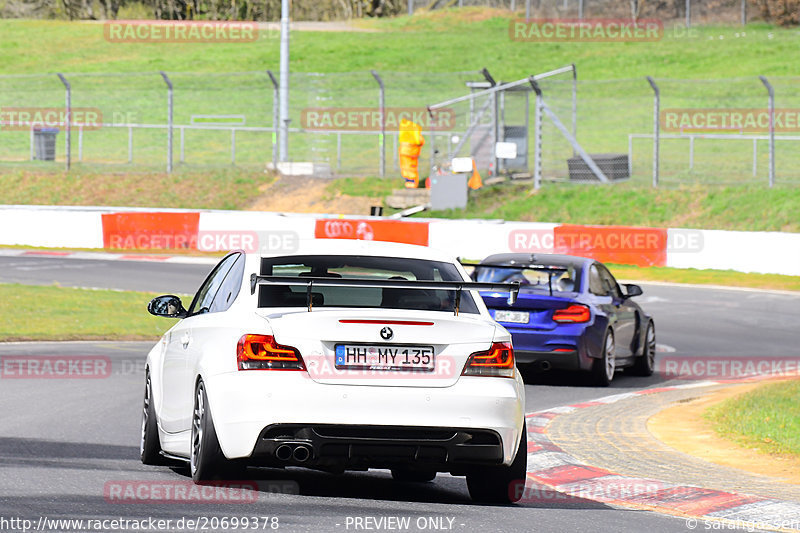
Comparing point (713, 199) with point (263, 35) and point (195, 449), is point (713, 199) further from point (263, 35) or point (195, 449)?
point (263, 35)

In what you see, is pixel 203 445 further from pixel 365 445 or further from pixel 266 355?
pixel 365 445

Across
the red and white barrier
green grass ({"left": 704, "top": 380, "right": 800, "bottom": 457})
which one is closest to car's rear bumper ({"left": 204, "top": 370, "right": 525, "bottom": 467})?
green grass ({"left": 704, "top": 380, "right": 800, "bottom": 457})

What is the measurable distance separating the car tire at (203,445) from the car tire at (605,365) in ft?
26.1

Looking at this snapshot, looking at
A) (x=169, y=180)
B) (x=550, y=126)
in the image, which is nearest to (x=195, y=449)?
(x=169, y=180)

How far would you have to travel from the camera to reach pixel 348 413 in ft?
24.7

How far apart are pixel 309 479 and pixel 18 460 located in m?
1.86

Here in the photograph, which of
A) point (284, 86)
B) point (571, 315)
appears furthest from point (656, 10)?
point (571, 315)

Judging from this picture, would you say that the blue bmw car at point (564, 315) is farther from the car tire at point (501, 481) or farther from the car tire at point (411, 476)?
the car tire at point (501, 481)

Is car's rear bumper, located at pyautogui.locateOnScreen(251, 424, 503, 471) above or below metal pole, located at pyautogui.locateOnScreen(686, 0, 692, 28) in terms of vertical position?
below

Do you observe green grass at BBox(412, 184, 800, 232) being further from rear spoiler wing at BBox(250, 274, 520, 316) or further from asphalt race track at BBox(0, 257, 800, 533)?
rear spoiler wing at BBox(250, 274, 520, 316)

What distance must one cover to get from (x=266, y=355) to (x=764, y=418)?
20.0 feet

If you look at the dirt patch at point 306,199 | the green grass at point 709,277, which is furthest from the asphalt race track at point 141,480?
the dirt patch at point 306,199

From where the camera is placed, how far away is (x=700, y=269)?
95.8 ft

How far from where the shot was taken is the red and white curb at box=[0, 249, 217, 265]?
3061 centimetres
